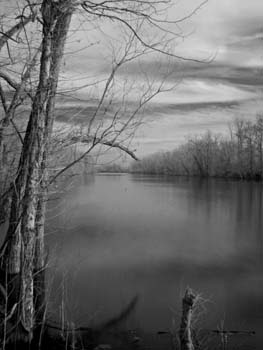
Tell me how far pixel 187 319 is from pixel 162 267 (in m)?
4.73

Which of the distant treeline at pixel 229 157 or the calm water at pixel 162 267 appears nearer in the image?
the calm water at pixel 162 267

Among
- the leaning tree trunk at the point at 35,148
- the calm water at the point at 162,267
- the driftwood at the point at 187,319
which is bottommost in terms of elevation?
the calm water at the point at 162,267

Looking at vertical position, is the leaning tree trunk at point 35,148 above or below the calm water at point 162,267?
above

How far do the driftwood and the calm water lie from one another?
1230mm

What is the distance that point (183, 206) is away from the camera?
20125mm

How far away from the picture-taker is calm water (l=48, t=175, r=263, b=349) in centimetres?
579

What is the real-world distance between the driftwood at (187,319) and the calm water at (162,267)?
123cm

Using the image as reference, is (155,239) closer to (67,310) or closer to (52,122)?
(67,310)

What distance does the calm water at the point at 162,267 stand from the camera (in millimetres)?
5793

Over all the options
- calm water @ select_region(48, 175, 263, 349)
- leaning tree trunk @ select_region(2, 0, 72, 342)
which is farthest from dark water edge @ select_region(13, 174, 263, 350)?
leaning tree trunk @ select_region(2, 0, 72, 342)

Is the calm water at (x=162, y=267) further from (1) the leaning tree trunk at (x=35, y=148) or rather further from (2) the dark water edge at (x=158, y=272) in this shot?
(1) the leaning tree trunk at (x=35, y=148)

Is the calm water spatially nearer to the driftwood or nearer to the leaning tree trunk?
the leaning tree trunk

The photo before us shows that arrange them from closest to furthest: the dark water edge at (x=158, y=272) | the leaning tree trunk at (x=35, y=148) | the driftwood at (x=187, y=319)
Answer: the driftwood at (x=187, y=319) < the leaning tree trunk at (x=35, y=148) < the dark water edge at (x=158, y=272)

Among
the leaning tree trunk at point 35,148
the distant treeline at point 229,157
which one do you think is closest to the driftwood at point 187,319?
the leaning tree trunk at point 35,148
